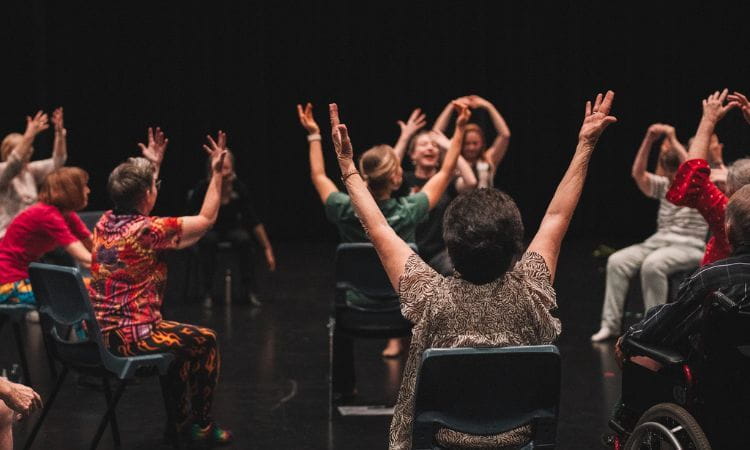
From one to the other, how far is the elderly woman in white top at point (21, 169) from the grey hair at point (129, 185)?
1.92m

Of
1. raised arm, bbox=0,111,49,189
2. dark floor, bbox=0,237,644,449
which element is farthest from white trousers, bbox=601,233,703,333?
raised arm, bbox=0,111,49,189

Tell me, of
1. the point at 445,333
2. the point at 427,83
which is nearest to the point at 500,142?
the point at 427,83

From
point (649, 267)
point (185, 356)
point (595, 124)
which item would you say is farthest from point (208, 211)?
point (649, 267)

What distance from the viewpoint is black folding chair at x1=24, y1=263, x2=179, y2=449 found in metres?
3.83

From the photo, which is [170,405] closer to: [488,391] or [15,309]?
[15,309]

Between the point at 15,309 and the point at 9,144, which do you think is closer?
the point at 15,309

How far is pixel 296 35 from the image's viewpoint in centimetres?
1084

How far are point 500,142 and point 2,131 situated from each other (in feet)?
19.1

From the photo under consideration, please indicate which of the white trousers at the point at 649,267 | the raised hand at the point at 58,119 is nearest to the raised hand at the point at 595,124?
the white trousers at the point at 649,267

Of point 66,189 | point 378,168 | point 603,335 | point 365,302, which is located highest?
point 378,168

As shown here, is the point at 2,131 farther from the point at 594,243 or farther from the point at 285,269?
the point at 594,243

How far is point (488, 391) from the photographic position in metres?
2.47

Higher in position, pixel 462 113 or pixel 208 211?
pixel 462 113

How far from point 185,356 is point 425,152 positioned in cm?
222
